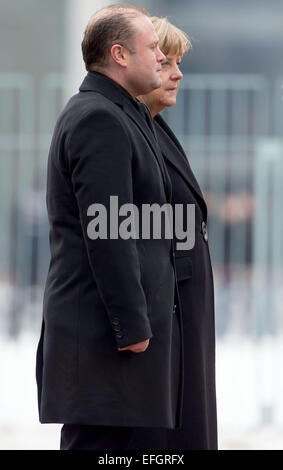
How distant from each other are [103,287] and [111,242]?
10 centimetres

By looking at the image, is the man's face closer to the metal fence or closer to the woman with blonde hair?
the woman with blonde hair

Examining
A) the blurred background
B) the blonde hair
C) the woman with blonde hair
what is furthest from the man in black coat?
the blurred background

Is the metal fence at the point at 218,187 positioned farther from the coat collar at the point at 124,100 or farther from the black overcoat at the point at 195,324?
the coat collar at the point at 124,100

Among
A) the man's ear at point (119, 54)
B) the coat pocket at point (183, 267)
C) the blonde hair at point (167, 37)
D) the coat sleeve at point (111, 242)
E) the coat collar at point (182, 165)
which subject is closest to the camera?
the coat sleeve at point (111, 242)

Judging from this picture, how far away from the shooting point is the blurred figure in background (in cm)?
282

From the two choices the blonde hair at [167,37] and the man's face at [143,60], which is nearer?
the man's face at [143,60]

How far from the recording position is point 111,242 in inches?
98.3

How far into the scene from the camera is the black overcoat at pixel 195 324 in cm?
282

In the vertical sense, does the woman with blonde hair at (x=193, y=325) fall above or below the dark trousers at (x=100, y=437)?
above

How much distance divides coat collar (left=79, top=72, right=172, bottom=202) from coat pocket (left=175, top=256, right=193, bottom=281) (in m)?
0.18

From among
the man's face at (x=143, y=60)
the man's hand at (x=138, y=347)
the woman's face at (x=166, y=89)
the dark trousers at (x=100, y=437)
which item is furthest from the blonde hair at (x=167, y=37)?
the dark trousers at (x=100, y=437)

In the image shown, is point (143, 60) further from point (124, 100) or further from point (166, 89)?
point (166, 89)

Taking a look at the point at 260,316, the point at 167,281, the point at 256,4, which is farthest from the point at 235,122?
the point at 167,281

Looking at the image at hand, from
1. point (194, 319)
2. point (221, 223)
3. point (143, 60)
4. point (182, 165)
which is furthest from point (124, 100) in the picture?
point (221, 223)
